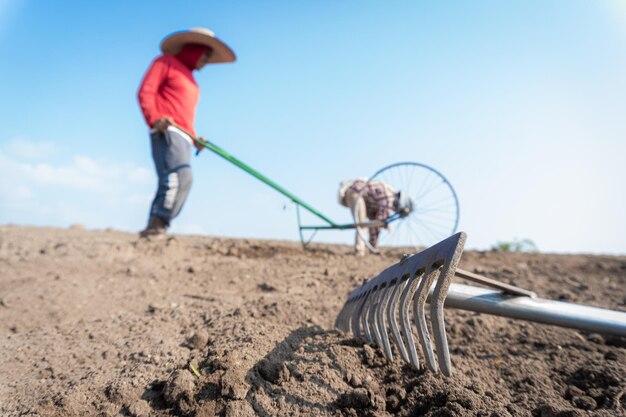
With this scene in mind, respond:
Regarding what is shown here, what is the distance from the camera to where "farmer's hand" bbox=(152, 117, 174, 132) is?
449 centimetres

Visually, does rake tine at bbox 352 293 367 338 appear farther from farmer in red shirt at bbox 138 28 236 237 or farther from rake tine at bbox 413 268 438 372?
farmer in red shirt at bbox 138 28 236 237

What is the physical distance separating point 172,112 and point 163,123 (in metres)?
0.29

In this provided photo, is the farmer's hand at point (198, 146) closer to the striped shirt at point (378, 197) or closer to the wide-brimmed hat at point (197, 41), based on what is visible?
the wide-brimmed hat at point (197, 41)

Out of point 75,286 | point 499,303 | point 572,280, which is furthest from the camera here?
point 572,280

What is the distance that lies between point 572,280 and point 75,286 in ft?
15.1

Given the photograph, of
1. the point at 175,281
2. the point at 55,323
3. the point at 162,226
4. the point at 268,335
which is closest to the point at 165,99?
the point at 162,226

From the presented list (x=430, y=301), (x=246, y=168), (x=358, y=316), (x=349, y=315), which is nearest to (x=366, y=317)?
(x=358, y=316)

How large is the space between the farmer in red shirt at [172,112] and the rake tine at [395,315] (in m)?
3.50

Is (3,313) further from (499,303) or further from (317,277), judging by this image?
(499,303)

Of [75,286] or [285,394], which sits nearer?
[285,394]

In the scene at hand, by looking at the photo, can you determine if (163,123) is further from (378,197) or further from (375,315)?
(375,315)

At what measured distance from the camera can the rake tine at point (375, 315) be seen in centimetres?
182

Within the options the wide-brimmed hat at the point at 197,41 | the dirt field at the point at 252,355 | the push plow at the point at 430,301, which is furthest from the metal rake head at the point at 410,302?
the wide-brimmed hat at the point at 197,41

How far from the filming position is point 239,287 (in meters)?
3.47
